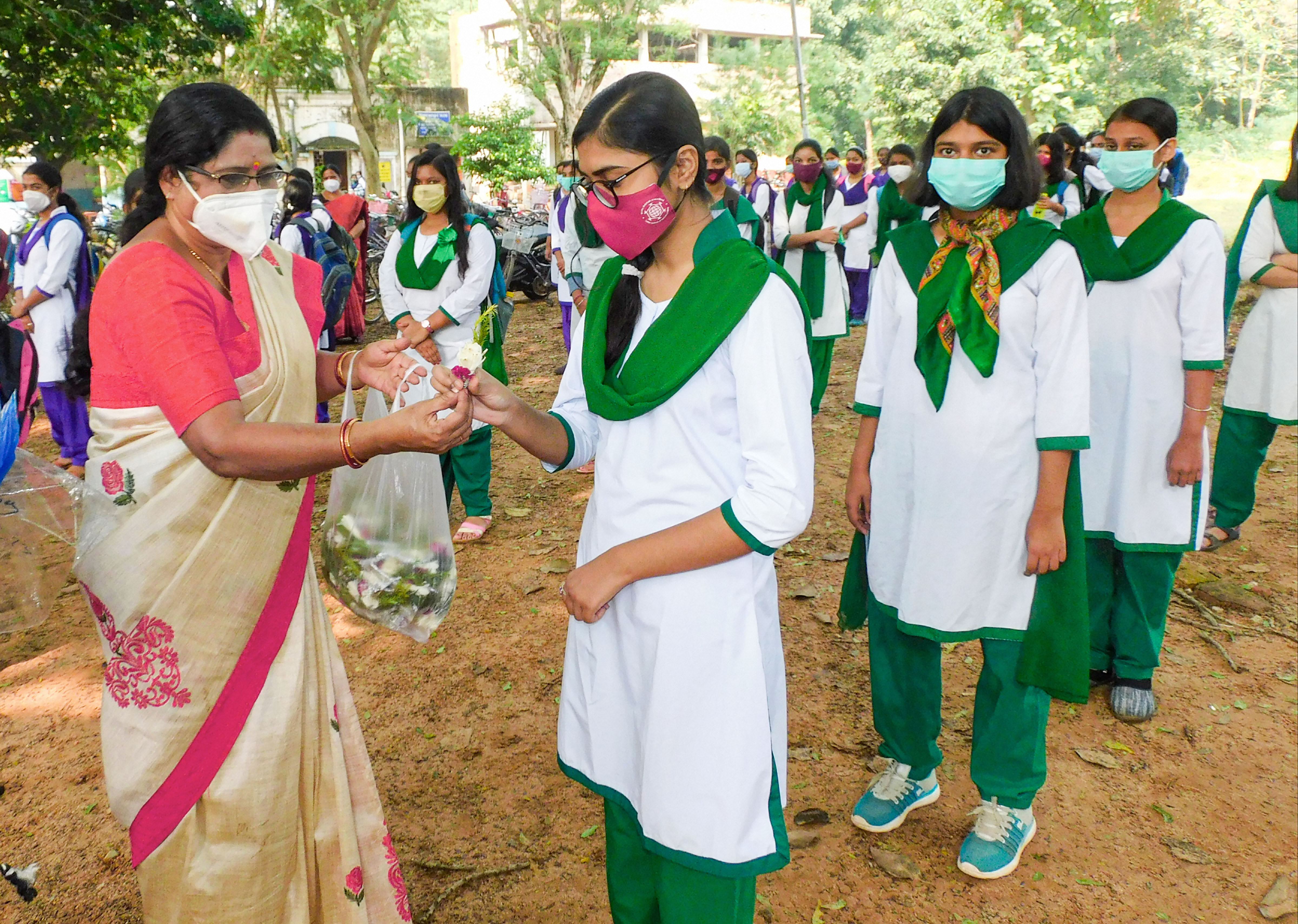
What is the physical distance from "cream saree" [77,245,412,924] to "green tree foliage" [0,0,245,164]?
9268mm

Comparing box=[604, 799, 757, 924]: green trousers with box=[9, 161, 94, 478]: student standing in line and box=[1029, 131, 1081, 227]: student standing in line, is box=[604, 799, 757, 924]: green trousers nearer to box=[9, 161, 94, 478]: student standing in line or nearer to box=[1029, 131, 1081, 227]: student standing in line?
box=[1029, 131, 1081, 227]: student standing in line

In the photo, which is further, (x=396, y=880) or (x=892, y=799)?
(x=892, y=799)

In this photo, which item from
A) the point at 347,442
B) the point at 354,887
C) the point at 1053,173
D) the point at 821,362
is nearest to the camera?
the point at 347,442

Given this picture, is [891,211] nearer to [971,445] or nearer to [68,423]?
[971,445]

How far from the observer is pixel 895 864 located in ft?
9.01

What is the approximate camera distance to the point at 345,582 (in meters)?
Result: 2.31

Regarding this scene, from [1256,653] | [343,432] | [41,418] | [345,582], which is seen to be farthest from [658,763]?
[41,418]

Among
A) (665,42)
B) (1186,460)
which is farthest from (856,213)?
(665,42)

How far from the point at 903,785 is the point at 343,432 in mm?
2040

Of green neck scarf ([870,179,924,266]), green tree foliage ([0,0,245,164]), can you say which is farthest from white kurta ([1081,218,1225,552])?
green tree foliage ([0,0,245,164])

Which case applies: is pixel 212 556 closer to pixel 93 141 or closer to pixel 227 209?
pixel 227 209

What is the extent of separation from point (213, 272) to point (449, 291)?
3.16 meters

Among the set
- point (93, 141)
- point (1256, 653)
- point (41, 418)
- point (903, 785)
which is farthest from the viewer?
point (93, 141)

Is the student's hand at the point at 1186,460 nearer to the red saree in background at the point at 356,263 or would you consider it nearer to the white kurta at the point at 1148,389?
the white kurta at the point at 1148,389
